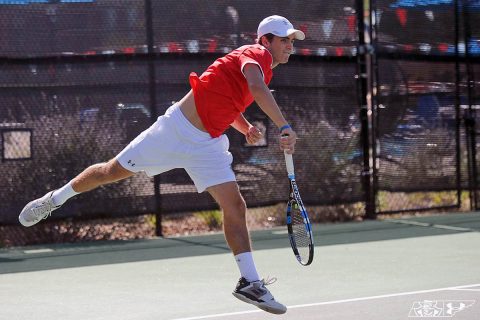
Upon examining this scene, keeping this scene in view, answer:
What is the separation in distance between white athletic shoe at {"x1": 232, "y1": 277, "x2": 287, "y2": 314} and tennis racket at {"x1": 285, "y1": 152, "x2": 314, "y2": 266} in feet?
0.93

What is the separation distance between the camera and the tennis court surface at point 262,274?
602 cm

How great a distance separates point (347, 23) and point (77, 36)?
3168mm

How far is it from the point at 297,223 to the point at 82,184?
1.38 meters

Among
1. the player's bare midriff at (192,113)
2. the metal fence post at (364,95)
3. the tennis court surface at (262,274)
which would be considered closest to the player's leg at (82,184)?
the player's bare midriff at (192,113)

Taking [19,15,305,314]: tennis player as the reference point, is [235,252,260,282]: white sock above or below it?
below

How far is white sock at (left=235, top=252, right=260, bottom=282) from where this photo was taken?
5.57 m

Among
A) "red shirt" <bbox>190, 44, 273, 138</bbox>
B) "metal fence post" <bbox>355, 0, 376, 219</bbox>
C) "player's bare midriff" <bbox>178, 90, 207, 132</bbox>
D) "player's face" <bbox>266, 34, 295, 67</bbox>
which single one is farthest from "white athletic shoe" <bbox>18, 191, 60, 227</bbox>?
"metal fence post" <bbox>355, 0, 376, 219</bbox>

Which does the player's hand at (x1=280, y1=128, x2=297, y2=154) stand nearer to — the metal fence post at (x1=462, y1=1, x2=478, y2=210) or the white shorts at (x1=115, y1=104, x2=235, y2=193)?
the white shorts at (x1=115, y1=104, x2=235, y2=193)

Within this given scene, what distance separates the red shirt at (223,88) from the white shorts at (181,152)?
106mm

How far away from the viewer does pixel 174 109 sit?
19.1 ft

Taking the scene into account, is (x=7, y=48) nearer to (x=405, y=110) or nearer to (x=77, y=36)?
(x=77, y=36)

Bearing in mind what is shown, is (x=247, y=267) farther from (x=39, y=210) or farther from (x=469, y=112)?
(x=469, y=112)

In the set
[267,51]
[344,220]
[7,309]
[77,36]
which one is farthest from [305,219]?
[344,220]

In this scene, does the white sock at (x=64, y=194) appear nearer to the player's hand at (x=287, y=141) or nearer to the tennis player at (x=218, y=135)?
the tennis player at (x=218, y=135)
